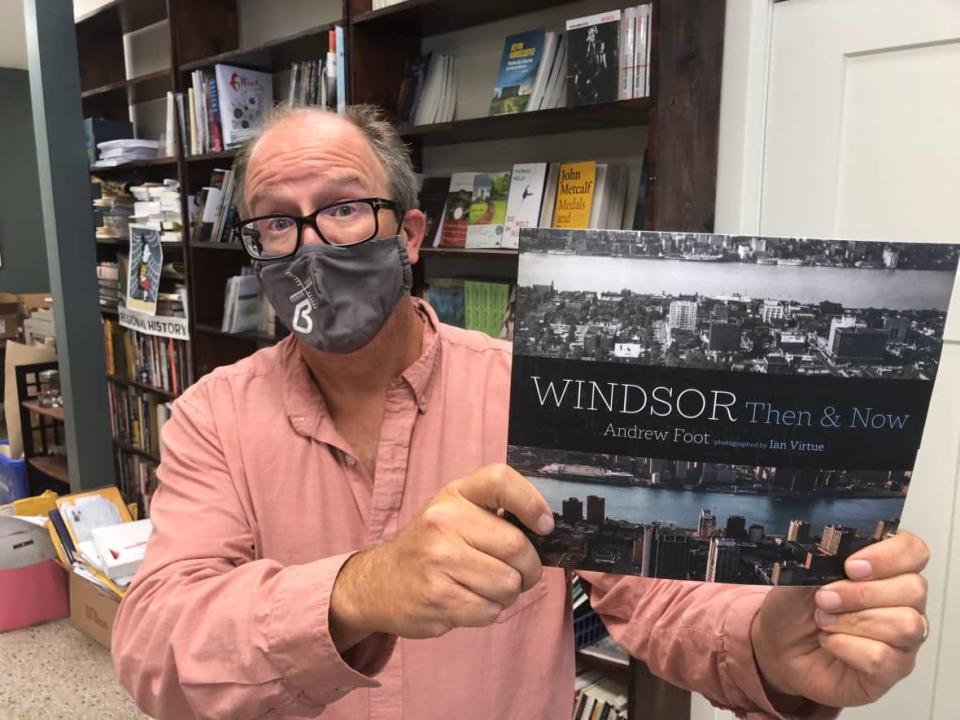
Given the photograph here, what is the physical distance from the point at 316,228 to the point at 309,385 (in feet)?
0.80

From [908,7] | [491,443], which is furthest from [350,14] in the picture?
[491,443]

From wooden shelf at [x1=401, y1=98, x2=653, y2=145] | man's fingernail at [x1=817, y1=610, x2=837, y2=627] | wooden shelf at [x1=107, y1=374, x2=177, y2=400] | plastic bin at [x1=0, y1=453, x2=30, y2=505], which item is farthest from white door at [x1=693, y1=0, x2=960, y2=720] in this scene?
plastic bin at [x1=0, y1=453, x2=30, y2=505]

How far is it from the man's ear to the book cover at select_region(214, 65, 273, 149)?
6.08ft

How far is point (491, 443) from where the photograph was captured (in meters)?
1.08

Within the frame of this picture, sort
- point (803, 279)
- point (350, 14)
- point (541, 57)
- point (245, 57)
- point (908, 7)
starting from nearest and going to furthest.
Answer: point (803, 279), point (908, 7), point (541, 57), point (350, 14), point (245, 57)

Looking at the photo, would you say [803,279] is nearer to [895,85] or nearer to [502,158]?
[895,85]

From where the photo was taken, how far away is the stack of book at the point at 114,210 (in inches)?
143

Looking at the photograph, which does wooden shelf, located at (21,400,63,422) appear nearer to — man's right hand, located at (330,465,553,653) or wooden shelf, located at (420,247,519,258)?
wooden shelf, located at (420,247,519,258)

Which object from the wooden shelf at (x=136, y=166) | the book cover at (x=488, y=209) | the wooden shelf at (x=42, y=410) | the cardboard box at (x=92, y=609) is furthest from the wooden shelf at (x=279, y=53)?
the cardboard box at (x=92, y=609)

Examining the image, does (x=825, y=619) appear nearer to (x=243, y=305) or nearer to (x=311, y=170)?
(x=311, y=170)

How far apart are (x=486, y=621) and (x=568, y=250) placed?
0.34 meters

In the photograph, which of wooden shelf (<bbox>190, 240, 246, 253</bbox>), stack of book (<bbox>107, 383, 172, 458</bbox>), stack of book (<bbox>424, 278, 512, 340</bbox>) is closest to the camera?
stack of book (<bbox>424, 278, 512, 340</bbox>)

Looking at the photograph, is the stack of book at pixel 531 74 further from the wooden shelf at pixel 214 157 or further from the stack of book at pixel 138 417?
the stack of book at pixel 138 417

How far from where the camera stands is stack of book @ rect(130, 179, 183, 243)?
125 inches
